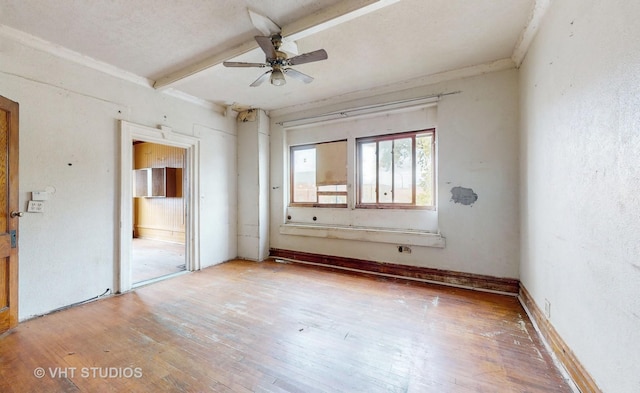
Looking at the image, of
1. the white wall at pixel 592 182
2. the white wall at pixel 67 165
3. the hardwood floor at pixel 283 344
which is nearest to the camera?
the white wall at pixel 592 182

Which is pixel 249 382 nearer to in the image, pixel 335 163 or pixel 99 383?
pixel 99 383

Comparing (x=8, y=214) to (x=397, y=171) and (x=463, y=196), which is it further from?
(x=463, y=196)

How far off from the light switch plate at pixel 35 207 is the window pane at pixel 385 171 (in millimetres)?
4235

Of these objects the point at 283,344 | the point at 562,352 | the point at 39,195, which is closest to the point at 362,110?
the point at 283,344

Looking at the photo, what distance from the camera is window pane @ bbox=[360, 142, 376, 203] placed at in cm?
437

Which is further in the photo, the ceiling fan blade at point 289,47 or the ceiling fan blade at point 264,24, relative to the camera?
the ceiling fan blade at point 289,47

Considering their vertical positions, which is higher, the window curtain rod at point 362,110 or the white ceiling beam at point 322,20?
the white ceiling beam at point 322,20

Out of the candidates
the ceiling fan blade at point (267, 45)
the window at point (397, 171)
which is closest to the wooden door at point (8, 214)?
the ceiling fan blade at point (267, 45)

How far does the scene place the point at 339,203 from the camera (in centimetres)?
471

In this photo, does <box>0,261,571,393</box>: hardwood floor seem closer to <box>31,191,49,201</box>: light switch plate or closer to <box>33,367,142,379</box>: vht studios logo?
<box>33,367,142,379</box>: vht studios logo

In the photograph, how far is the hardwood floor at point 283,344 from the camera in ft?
5.81

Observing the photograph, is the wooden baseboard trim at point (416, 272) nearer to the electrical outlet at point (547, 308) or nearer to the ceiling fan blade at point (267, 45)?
the electrical outlet at point (547, 308)

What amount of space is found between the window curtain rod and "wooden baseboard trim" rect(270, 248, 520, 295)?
2434 mm

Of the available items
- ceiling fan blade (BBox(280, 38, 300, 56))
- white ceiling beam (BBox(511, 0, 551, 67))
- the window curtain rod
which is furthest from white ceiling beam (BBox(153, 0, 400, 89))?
the window curtain rod
